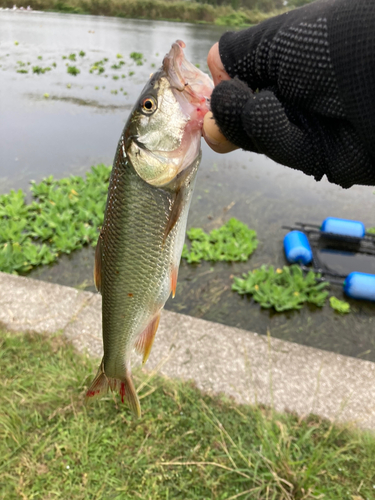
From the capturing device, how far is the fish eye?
132 cm

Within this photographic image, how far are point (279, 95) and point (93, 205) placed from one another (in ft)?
14.3

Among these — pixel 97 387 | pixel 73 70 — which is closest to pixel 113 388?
pixel 97 387

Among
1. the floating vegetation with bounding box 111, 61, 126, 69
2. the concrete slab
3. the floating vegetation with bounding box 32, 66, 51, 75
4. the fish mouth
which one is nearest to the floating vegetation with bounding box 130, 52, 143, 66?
the floating vegetation with bounding box 111, 61, 126, 69

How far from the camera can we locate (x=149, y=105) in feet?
4.38

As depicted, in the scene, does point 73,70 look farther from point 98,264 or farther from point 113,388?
point 113,388

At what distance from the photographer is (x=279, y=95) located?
1217 millimetres

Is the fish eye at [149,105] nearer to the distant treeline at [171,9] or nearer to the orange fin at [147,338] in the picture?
the orange fin at [147,338]

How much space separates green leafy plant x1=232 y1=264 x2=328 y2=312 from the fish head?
9.69 feet

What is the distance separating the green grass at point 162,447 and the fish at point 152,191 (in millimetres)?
1065

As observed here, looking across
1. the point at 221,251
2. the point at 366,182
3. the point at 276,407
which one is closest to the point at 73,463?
the point at 276,407

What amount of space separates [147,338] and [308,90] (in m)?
1.27

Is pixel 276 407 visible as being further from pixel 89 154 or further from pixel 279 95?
pixel 89 154

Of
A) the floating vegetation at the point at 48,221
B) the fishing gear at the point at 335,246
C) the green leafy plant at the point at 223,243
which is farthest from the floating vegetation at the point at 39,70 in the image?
the fishing gear at the point at 335,246

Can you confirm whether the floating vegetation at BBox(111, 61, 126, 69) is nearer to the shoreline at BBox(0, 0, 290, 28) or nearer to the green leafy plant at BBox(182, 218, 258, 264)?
the green leafy plant at BBox(182, 218, 258, 264)
